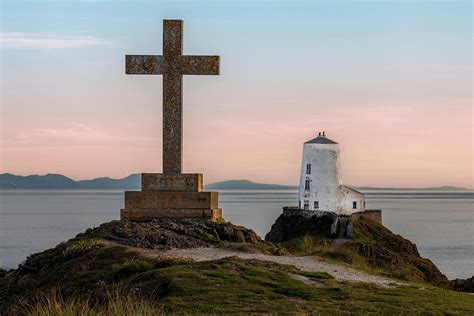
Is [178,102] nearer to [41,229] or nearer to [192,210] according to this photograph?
[192,210]

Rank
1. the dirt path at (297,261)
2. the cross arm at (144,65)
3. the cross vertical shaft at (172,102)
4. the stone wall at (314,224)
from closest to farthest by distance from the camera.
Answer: the dirt path at (297,261), the cross vertical shaft at (172,102), the cross arm at (144,65), the stone wall at (314,224)

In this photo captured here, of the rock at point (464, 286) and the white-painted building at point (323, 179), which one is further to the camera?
the white-painted building at point (323, 179)

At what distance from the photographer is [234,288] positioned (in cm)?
1420

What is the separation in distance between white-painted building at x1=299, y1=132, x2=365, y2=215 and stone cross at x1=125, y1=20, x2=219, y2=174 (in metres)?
37.0

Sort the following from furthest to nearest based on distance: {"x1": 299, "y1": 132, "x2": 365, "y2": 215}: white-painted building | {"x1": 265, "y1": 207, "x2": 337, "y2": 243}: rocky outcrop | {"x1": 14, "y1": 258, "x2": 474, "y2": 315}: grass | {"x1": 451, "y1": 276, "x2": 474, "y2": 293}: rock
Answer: {"x1": 299, "y1": 132, "x2": 365, "y2": 215}: white-painted building, {"x1": 265, "y1": 207, "x2": 337, "y2": 243}: rocky outcrop, {"x1": 451, "y1": 276, "x2": 474, "y2": 293}: rock, {"x1": 14, "y1": 258, "x2": 474, "y2": 315}: grass

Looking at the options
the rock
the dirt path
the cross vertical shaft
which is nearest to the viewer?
the dirt path

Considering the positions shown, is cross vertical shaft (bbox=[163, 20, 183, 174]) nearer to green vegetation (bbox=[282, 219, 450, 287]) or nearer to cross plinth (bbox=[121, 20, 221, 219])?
cross plinth (bbox=[121, 20, 221, 219])

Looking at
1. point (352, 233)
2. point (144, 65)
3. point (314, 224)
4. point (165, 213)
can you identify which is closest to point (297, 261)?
point (165, 213)

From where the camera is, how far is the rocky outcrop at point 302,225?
186 feet

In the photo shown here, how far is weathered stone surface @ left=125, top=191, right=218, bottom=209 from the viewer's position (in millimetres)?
21688

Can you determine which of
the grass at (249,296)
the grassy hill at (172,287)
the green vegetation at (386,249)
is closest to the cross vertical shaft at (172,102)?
the grassy hill at (172,287)

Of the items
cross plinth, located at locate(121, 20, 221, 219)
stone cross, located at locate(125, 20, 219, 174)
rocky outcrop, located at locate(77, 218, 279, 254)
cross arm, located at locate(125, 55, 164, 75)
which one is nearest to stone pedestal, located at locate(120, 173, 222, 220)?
cross plinth, located at locate(121, 20, 221, 219)

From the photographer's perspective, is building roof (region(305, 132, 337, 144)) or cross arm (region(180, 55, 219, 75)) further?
building roof (region(305, 132, 337, 144))

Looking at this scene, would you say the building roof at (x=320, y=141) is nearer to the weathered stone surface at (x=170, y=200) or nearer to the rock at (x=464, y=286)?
the rock at (x=464, y=286)
